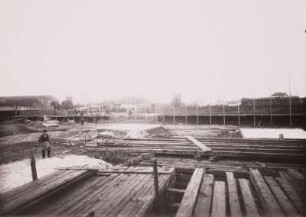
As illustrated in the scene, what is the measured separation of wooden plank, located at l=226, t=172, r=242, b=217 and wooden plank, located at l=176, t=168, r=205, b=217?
703 millimetres

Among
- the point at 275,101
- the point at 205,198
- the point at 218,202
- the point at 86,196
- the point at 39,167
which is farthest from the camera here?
the point at 275,101

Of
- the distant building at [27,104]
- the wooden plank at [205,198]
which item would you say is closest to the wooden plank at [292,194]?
the wooden plank at [205,198]

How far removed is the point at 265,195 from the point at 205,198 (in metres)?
1.25

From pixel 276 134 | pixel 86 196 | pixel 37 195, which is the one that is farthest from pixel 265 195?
pixel 276 134

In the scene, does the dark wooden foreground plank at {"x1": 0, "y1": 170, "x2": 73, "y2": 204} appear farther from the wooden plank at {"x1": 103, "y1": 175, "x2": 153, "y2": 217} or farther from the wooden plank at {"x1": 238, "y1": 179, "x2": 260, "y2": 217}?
the wooden plank at {"x1": 238, "y1": 179, "x2": 260, "y2": 217}

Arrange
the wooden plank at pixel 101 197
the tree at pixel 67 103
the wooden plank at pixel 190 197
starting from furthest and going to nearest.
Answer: the tree at pixel 67 103
the wooden plank at pixel 101 197
the wooden plank at pixel 190 197

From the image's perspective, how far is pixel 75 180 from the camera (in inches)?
259

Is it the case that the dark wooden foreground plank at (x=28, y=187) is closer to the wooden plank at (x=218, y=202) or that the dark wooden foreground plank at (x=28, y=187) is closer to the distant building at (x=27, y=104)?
the wooden plank at (x=218, y=202)

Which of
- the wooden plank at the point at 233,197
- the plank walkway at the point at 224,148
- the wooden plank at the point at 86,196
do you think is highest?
the plank walkway at the point at 224,148

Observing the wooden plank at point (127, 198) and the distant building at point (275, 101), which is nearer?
the wooden plank at point (127, 198)

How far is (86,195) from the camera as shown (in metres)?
5.83

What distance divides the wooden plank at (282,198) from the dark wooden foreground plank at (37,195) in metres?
4.63

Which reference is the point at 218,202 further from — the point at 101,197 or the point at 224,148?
the point at 224,148

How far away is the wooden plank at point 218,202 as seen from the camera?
15.9 feet
